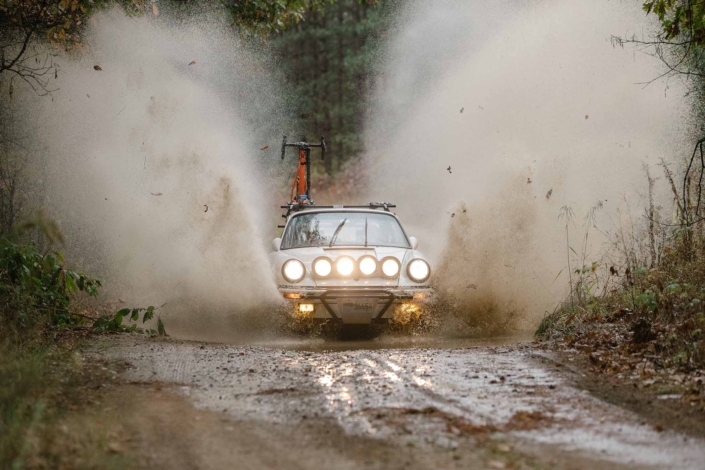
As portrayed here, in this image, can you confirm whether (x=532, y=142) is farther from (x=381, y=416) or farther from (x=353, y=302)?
(x=381, y=416)

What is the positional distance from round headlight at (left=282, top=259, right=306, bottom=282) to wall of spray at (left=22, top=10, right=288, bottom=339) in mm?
2962

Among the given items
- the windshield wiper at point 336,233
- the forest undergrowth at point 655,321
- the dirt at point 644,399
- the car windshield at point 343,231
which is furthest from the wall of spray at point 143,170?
the dirt at point 644,399

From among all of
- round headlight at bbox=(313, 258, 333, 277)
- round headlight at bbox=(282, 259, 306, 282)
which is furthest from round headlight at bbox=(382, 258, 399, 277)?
round headlight at bbox=(282, 259, 306, 282)

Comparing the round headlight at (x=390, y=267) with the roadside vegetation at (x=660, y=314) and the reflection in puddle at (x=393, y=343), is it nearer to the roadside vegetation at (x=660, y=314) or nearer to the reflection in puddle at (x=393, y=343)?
the reflection in puddle at (x=393, y=343)

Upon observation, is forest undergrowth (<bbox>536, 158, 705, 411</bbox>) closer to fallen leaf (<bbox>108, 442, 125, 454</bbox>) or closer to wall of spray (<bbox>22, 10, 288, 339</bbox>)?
fallen leaf (<bbox>108, 442, 125, 454</bbox>)

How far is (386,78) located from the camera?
97.7 ft

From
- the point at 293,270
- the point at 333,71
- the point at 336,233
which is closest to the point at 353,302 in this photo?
the point at 293,270

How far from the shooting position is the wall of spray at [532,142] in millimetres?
11297

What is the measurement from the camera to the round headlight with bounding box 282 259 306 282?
8.52 m

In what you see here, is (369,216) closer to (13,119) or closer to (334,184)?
(13,119)

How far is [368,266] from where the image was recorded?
339 inches

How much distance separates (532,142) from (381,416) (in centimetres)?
999

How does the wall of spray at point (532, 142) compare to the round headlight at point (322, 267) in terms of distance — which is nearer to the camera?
the round headlight at point (322, 267)

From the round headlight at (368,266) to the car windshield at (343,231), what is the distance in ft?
2.27
